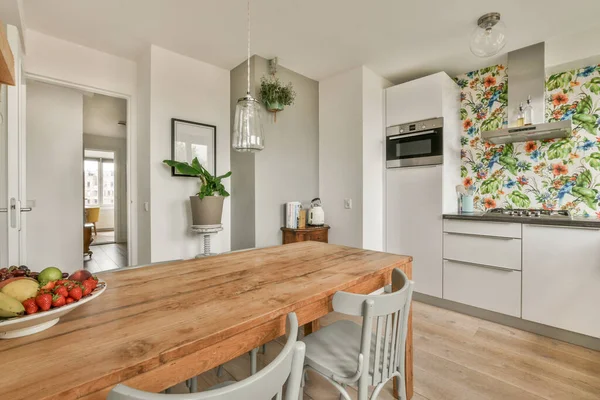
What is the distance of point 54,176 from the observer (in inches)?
134

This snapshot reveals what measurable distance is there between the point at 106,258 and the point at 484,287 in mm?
5570

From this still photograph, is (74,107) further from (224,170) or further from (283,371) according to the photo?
(283,371)

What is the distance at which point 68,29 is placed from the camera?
2451 mm

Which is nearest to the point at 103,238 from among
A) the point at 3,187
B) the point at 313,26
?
the point at 3,187

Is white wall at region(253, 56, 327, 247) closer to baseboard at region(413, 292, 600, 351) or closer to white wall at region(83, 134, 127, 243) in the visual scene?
baseboard at region(413, 292, 600, 351)

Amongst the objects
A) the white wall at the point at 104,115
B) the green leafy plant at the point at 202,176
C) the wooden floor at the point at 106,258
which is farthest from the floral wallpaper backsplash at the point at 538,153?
the wooden floor at the point at 106,258

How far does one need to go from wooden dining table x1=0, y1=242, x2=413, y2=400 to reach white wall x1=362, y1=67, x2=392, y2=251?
1670 millimetres

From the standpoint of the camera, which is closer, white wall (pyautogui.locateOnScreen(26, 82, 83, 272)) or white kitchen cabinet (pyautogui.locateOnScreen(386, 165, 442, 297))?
white kitchen cabinet (pyautogui.locateOnScreen(386, 165, 442, 297))

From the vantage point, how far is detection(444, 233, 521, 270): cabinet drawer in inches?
94.7

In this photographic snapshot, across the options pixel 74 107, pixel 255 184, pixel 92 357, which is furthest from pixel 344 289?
pixel 74 107

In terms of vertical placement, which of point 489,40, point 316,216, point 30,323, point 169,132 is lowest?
point 30,323

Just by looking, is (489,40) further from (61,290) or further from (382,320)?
(61,290)

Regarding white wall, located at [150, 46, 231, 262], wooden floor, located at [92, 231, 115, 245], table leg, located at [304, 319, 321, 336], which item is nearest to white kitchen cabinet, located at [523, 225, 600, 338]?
table leg, located at [304, 319, 321, 336]

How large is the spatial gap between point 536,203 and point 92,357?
141 inches
